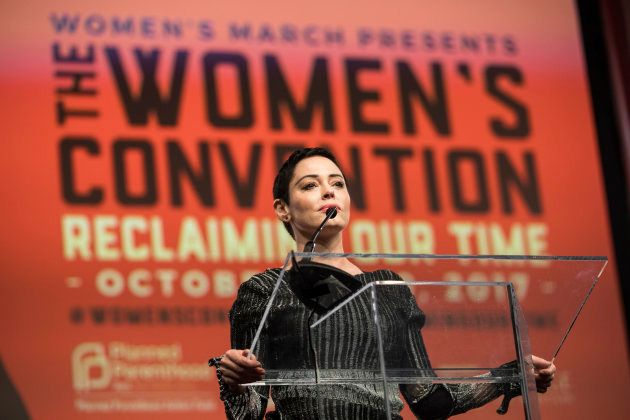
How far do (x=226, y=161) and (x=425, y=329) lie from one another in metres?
2.10

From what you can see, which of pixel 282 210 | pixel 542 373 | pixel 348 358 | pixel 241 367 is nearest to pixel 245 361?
pixel 241 367

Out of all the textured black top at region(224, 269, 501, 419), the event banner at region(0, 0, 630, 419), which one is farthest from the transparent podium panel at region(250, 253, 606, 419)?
the event banner at region(0, 0, 630, 419)

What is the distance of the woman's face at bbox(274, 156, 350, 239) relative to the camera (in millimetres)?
2287

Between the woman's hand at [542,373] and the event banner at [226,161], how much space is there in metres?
1.39

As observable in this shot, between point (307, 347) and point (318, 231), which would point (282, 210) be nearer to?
point (318, 231)

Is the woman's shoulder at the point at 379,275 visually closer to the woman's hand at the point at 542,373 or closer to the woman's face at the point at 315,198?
the woman's face at the point at 315,198

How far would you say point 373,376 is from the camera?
1.80m

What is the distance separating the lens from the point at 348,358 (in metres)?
1.84

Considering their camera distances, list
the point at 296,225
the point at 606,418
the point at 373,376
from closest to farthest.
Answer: the point at 373,376
the point at 296,225
the point at 606,418

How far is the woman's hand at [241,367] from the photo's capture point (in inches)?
73.3

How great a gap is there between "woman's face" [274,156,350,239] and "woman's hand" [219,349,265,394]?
455 mm

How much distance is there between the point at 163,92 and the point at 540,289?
2197mm

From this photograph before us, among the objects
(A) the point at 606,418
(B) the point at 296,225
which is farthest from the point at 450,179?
(B) the point at 296,225

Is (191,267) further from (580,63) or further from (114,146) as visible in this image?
(580,63)
